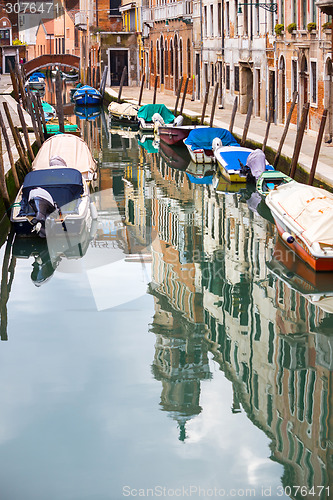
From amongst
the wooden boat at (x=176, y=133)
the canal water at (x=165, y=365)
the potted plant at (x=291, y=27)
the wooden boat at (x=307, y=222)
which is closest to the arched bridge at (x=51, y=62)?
the wooden boat at (x=176, y=133)

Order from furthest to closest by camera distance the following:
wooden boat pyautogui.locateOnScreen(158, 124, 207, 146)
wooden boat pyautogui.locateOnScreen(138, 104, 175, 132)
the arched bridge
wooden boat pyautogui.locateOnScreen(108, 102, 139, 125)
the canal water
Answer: the arched bridge
wooden boat pyautogui.locateOnScreen(108, 102, 139, 125)
wooden boat pyautogui.locateOnScreen(138, 104, 175, 132)
wooden boat pyautogui.locateOnScreen(158, 124, 207, 146)
the canal water

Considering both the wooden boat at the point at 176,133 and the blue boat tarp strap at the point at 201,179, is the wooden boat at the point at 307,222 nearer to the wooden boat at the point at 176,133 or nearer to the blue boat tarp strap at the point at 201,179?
the blue boat tarp strap at the point at 201,179

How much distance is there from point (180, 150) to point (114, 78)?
25.0 m

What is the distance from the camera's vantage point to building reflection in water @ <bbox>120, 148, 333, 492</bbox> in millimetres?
6934

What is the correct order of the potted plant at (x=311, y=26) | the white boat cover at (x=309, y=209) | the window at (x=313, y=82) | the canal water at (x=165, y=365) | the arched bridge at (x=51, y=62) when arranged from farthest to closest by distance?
the arched bridge at (x=51, y=62)
the window at (x=313, y=82)
the potted plant at (x=311, y=26)
the white boat cover at (x=309, y=209)
the canal water at (x=165, y=365)

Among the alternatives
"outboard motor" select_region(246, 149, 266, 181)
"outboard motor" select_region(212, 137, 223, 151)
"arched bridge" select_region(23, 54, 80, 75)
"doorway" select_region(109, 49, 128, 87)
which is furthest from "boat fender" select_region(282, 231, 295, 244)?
"arched bridge" select_region(23, 54, 80, 75)

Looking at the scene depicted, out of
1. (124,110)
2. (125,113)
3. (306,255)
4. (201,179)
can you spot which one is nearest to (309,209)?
(306,255)

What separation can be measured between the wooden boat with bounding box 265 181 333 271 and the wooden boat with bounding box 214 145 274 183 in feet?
12.7

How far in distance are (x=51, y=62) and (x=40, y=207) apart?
1712 inches

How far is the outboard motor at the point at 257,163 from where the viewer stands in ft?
53.8

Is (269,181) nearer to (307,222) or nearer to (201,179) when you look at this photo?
(201,179)

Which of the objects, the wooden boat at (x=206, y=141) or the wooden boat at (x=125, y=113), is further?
the wooden boat at (x=125, y=113)

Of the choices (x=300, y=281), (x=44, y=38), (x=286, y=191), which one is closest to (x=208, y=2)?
(x=286, y=191)

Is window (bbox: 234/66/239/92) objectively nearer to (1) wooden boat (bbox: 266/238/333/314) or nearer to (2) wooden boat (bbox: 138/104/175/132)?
(2) wooden boat (bbox: 138/104/175/132)
